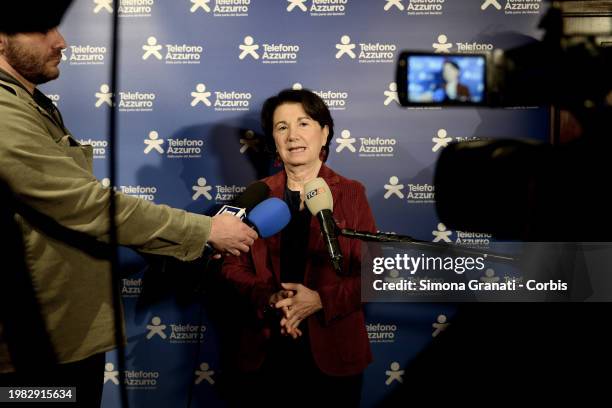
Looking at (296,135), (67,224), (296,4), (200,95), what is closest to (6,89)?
(67,224)

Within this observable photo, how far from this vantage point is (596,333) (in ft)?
6.94

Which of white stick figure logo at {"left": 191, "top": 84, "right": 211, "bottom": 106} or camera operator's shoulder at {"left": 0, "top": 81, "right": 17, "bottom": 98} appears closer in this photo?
camera operator's shoulder at {"left": 0, "top": 81, "right": 17, "bottom": 98}

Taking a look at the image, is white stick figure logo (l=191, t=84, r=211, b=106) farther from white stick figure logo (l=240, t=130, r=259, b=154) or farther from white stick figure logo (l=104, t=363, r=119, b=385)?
white stick figure logo (l=104, t=363, r=119, b=385)

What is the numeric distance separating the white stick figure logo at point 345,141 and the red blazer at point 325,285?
0.55 feet

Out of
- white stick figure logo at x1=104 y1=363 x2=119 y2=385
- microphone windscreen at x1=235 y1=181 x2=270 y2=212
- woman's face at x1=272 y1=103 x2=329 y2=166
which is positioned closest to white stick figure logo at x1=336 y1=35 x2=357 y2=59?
woman's face at x1=272 y1=103 x2=329 y2=166

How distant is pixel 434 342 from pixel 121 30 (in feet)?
6.90

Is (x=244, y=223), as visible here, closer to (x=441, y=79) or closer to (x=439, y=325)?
(x=441, y=79)

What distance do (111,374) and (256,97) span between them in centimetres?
151

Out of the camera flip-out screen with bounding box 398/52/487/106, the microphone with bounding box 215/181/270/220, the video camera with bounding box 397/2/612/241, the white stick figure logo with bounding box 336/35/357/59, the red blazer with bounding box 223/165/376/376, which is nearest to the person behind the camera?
the video camera with bounding box 397/2/612/241

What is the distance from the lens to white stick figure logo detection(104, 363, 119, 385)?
2357 millimetres

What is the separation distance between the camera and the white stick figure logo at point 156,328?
7.66ft

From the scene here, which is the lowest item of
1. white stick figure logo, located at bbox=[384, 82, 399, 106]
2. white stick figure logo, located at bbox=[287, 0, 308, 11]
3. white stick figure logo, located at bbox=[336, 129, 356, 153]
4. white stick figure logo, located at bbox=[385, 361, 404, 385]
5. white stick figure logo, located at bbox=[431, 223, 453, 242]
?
white stick figure logo, located at bbox=[385, 361, 404, 385]

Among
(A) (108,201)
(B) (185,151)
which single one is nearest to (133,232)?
(A) (108,201)

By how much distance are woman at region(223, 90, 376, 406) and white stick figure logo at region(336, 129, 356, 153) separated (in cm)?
12
